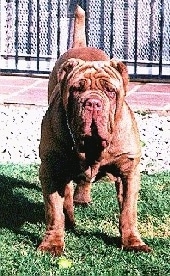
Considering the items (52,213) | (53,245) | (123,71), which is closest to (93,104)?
(123,71)

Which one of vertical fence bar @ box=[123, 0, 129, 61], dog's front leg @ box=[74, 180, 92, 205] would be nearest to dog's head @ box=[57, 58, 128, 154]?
dog's front leg @ box=[74, 180, 92, 205]

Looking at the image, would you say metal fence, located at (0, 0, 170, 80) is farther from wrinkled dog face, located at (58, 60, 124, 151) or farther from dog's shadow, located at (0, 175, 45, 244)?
wrinkled dog face, located at (58, 60, 124, 151)

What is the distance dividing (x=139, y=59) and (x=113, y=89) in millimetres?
6414

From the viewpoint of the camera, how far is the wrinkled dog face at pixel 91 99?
3.49 meters

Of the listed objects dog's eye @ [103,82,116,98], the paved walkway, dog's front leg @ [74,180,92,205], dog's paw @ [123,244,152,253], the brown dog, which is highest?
dog's eye @ [103,82,116,98]

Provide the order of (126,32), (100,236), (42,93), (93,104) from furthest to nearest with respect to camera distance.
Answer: (126,32) < (42,93) < (100,236) < (93,104)

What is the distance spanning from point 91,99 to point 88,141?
24 cm

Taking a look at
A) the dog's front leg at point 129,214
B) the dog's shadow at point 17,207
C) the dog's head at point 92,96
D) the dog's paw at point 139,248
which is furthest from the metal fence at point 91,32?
the dog's head at point 92,96

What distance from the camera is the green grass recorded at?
369 cm

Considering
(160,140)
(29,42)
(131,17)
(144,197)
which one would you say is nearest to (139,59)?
(131,17)

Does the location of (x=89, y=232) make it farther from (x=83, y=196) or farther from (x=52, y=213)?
(x=83, y=196)

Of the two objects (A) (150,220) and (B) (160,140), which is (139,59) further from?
(A) (150,220)

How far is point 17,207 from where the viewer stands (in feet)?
15.7

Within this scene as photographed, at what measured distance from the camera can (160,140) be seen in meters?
6.70
